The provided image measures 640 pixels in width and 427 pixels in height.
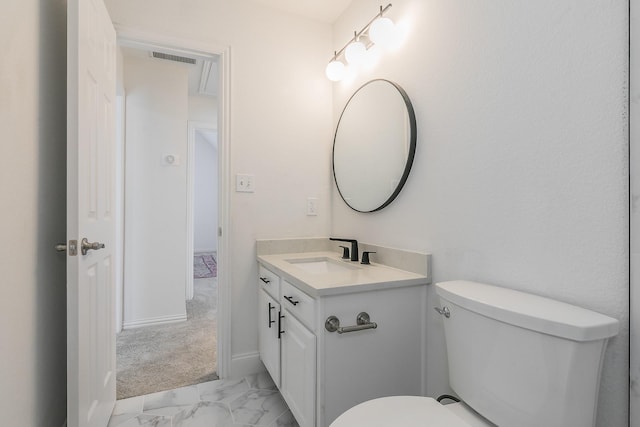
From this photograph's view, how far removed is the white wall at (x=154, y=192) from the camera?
271cm

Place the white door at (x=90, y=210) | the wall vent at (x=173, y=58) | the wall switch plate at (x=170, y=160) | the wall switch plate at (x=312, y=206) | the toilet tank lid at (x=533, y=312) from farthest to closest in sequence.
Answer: the wall switch plate at (x=170, y=160) → the wall vent at (x=173, y=58) → the wall switch plate at (x=312, y=206) → the white door at (x=90, y=210) → the toilet tank lid at (x=533, y=312)

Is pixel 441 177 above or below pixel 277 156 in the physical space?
below

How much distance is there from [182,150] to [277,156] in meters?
1.25

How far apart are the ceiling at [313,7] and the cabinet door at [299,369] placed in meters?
1.80

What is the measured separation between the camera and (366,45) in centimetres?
182

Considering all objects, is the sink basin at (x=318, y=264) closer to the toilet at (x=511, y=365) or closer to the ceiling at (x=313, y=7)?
the toilet at (x=511, y=365)

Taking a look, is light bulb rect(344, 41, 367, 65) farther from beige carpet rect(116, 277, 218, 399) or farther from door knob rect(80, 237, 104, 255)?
beige carpet rect(116, 277, 218, 399)

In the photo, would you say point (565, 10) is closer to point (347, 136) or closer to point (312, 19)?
point (347, 136)

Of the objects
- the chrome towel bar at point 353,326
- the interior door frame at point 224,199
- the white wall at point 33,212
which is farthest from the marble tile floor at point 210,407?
the chrome towel bar at point 353,326

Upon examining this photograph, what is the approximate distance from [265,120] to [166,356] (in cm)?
170

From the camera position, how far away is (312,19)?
215 cm

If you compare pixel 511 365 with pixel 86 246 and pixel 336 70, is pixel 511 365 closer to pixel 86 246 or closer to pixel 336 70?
pixel 86 246

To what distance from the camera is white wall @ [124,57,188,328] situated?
271 centimetres

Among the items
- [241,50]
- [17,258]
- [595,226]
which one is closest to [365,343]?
[595,226]
